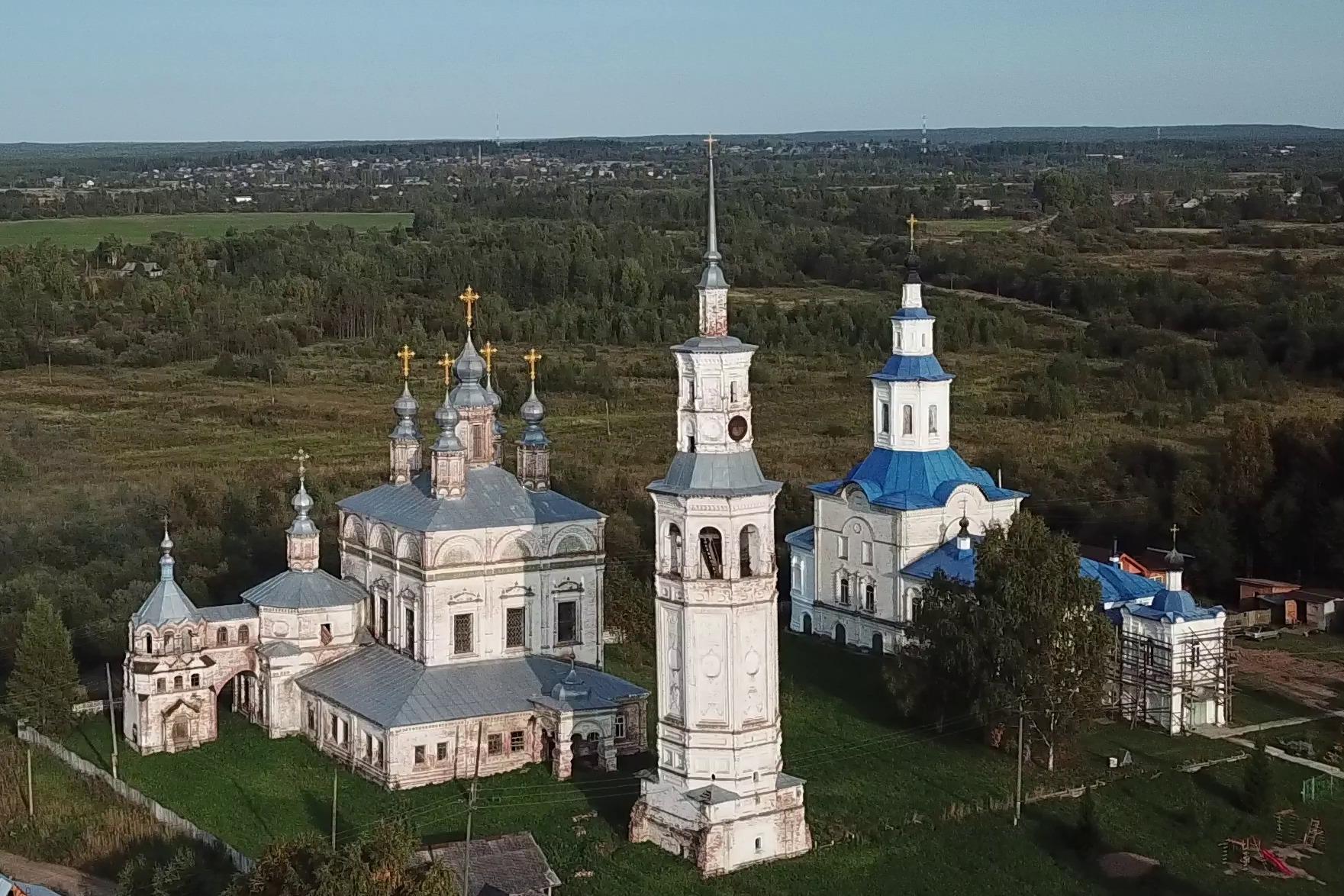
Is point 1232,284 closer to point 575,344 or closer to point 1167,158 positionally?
point 575,344

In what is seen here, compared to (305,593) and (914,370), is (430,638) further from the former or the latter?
(914,370)

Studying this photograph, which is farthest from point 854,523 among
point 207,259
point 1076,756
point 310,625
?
point 207,259

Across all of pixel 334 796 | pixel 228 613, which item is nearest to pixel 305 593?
pixel 228 613

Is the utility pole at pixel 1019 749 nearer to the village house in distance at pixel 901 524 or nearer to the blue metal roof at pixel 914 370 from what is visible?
the village house in distance at pixel 901 524

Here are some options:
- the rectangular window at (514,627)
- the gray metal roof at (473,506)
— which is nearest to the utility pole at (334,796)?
the rectangular window at (514,627)

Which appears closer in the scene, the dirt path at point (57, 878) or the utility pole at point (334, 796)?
the utility pole at point (334, 796)

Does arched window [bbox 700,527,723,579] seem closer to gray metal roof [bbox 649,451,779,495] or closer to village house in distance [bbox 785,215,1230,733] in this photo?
gray metal roof [bbox 649,451,779,495]
